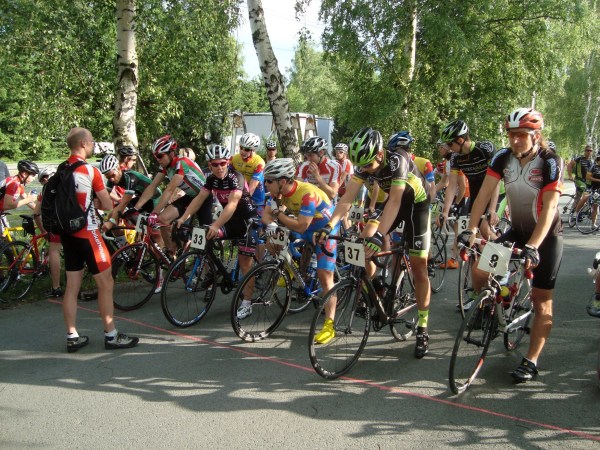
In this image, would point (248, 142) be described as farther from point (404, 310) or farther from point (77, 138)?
point (404, 310)

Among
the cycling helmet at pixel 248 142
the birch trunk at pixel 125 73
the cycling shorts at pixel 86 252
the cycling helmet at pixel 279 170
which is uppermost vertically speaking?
the birch trunk at pixel 125 73

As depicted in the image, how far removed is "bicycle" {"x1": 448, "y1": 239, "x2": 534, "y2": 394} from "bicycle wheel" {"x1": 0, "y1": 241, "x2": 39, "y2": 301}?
561 centimetres

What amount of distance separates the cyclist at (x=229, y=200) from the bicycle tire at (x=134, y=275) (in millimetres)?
815

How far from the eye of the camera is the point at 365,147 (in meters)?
4.46

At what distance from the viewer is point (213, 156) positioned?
5.90 meters

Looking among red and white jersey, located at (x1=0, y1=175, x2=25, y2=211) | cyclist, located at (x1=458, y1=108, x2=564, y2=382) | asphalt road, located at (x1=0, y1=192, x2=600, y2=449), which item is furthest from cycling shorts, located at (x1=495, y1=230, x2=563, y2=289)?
red and white jersey, located at (x1=0, y1=175, x2=25, y2=211)

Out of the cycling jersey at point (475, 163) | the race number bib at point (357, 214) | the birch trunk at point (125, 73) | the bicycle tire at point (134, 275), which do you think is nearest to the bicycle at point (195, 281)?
the bicycle tire at point (134, 275)

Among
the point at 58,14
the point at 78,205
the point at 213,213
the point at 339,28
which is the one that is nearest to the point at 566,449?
the point at 78,205

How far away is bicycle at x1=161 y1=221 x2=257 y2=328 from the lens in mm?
5523

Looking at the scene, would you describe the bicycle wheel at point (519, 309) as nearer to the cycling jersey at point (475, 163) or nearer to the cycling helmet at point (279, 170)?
the cycling jersey at point (475, 163)

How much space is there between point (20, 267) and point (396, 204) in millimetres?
5177

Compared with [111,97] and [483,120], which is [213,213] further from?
[483,120]

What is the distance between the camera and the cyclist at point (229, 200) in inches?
231

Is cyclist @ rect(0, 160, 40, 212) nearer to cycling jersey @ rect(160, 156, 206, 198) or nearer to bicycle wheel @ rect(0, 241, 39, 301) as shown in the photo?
bicycle wheel @ rect(0, 241, 39, 301)
